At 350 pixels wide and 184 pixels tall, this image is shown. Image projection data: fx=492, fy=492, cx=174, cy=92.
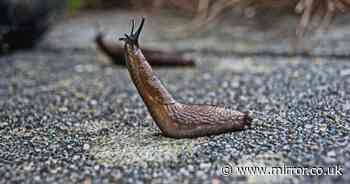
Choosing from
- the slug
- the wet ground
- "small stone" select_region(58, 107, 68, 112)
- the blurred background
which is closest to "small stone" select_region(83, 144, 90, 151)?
the wet ground

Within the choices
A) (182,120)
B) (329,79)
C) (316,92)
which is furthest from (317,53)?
(182,120)

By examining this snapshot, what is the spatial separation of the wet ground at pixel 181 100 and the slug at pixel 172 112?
3cm

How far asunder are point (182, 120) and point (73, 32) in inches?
103

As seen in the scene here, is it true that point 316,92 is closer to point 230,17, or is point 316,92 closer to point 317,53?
point 317,53

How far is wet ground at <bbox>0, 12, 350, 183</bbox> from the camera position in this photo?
4.02 feet

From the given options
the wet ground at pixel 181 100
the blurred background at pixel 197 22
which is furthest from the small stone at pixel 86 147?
the blurred background at pixel 197 22

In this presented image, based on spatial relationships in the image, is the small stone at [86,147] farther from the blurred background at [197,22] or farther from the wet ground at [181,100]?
the blurred background at [197,22]

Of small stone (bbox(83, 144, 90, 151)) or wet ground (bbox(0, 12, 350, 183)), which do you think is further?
small stone (bbox(83, 144, 90, 151))

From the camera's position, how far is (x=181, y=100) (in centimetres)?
198

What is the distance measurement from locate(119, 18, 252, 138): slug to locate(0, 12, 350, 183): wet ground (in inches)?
1.3

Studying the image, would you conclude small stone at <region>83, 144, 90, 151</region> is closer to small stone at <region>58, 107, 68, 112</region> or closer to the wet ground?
the wet ground

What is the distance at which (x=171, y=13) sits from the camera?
4293 millimetres

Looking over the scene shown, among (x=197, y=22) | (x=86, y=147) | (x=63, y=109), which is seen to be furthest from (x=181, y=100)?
(x=197, y=22)

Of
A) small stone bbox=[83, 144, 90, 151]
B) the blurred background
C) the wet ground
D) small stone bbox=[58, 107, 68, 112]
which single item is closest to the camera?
the wet ground
